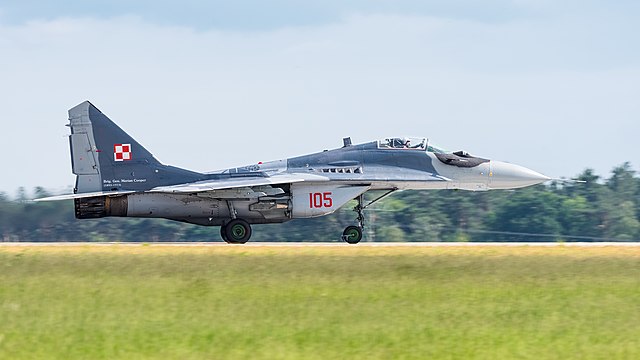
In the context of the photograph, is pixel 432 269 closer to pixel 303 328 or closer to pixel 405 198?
pixel 303 328

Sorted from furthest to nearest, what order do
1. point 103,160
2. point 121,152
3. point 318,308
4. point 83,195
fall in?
1. point 121,152
2. point 103,160
3. point 83,195
4. point 318,308

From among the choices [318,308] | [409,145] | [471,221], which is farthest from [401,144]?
[471,221]

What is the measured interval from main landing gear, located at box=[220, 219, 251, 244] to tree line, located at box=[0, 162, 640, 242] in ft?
49.4

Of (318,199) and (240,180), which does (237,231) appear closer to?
(240,180)

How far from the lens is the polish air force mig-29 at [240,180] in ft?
84.6

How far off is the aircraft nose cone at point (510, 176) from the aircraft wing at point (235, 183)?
4.24m

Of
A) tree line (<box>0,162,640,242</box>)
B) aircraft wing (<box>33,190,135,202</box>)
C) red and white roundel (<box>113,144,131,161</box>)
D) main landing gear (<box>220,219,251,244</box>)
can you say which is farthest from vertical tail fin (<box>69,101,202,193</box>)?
tree line (<box>0,162,640,242</box>)

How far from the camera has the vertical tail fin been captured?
25859 millimetres

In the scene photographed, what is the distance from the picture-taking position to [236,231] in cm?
2609

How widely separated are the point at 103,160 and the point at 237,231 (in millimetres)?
3454

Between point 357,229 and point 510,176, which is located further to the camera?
point 510,176

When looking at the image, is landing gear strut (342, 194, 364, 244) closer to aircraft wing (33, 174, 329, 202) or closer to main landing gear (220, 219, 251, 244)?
aircraft wing (33, 174, 329, 202)

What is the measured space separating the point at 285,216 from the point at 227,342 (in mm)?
14309

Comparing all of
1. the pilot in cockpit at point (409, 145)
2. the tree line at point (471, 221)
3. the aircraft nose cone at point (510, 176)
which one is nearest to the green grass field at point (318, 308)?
the pilot in cockpit at point (409, 145)
